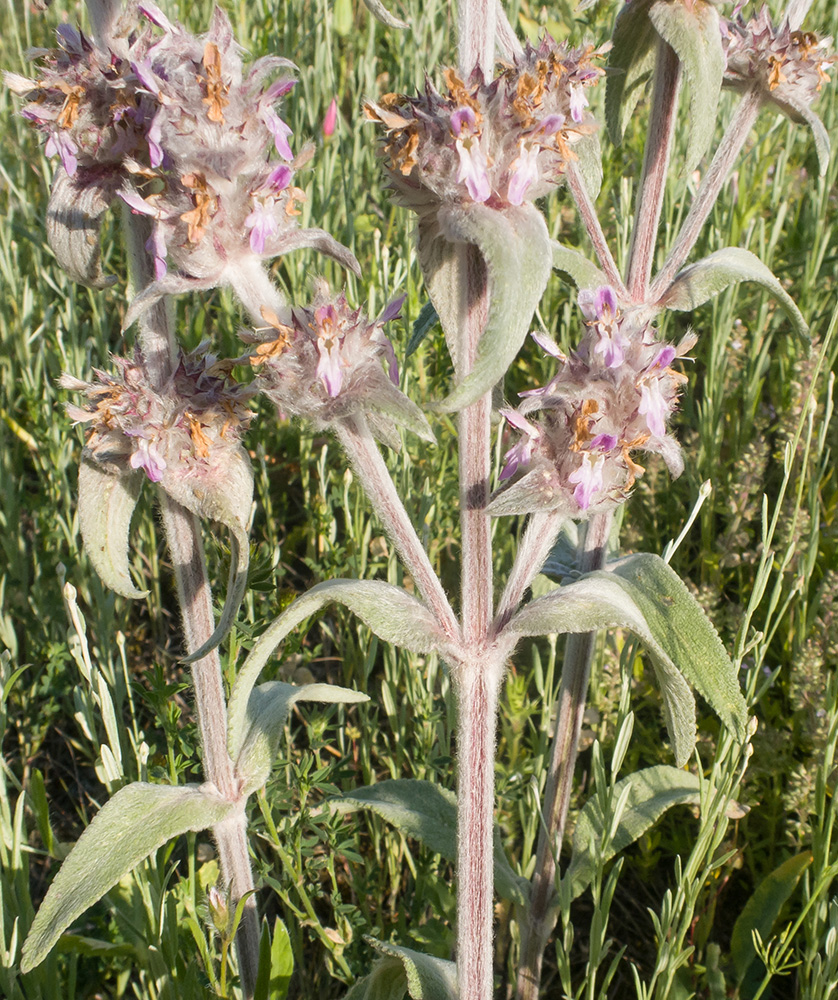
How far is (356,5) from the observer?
14.1 feet

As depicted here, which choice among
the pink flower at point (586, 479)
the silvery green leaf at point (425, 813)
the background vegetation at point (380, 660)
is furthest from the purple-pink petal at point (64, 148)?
the silvery green leaf at point (425, 813)

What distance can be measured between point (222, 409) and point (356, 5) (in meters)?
3.57

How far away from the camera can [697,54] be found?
62.1 inches

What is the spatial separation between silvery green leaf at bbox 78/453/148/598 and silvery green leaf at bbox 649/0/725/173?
1152mm

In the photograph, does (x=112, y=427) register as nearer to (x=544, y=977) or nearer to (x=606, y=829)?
(x=606, y=829)

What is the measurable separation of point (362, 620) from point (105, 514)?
0.52 meters

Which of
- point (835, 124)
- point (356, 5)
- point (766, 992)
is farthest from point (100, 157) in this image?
point (356, 5)

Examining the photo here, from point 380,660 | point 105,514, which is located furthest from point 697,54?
point 380,660

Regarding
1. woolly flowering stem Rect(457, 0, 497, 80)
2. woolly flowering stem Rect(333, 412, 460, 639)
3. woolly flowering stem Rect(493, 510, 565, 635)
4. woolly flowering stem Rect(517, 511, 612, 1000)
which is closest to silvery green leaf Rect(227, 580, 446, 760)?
woolly flowering stem Rect(333, 412, 460, 639)

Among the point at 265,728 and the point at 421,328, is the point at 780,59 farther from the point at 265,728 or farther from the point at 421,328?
the point at 265,728

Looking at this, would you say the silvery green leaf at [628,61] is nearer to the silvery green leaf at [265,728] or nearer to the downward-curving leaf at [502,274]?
the downward-curving leaf at [502,274]

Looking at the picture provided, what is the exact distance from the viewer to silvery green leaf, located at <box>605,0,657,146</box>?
1774 millimetres

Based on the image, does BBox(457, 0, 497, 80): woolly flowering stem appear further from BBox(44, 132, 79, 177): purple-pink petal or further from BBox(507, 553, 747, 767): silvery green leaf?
BBox(507, 553, 747, 767): silvery green leaf

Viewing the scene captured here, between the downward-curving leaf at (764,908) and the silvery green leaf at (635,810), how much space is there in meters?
0.25
